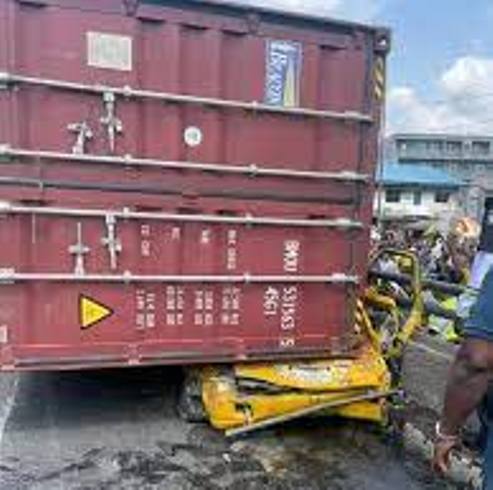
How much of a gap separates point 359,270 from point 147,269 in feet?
5.78

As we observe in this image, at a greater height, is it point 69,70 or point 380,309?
point 69,70

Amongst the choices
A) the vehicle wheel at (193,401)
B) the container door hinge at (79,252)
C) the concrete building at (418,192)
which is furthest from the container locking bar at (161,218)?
the concrete building at (418,192)

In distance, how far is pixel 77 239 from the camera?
5.98m

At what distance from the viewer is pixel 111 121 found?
19.6ft

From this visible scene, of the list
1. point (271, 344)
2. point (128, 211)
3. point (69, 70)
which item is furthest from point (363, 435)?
point (69, 70)

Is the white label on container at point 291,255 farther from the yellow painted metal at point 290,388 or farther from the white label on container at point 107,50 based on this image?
the white label on container at point 107,50

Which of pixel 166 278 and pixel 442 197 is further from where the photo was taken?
pixel 442 197

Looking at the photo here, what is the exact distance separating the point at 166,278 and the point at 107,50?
172 cm

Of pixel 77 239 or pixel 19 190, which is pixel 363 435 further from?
pixel 19 190

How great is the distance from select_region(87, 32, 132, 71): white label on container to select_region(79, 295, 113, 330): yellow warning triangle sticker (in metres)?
1.70

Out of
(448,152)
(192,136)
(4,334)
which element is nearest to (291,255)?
(192,136)

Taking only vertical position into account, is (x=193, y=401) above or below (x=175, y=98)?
below

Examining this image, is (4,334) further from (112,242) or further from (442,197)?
(442,197)

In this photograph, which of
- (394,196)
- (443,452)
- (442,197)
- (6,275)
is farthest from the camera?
(442,197)
